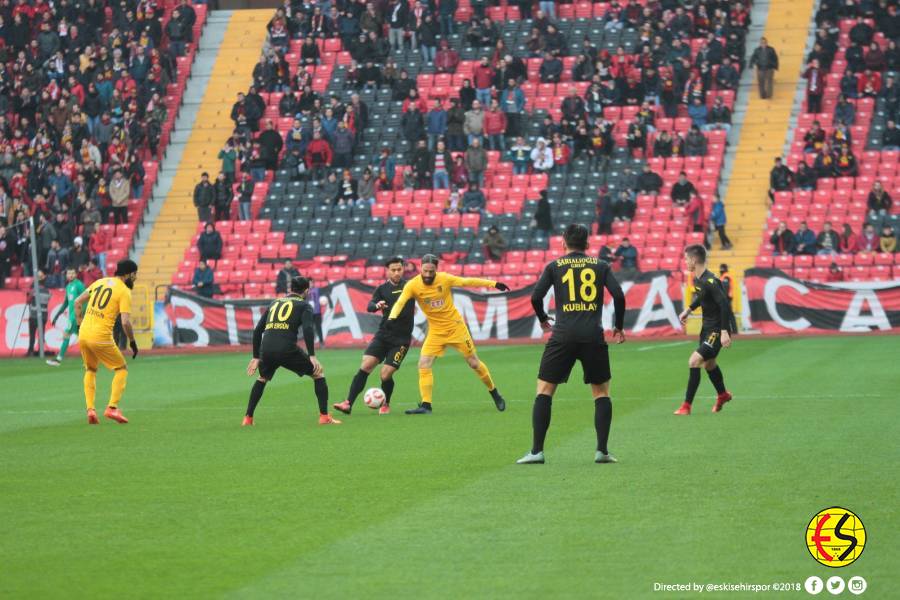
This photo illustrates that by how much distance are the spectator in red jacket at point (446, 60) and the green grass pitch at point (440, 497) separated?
26051mm

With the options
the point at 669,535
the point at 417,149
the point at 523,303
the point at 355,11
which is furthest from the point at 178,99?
the point at 669,535

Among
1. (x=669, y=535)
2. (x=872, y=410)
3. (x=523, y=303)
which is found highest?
(x=669, y=535)

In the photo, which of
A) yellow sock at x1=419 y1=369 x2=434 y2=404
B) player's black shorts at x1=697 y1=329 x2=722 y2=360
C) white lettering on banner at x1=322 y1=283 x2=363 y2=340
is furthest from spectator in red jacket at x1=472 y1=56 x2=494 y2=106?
player's black shorts at x1=697 y1=329 x2=722 y2=360

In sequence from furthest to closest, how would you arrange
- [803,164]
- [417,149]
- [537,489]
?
[417,149] → [803,164] → [537,489]

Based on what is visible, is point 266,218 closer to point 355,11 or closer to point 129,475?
point 355,11

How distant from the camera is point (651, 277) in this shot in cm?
3472

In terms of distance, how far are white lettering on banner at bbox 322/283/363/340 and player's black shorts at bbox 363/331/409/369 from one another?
16.8 m

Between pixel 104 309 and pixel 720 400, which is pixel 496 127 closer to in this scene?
pixel 104 309

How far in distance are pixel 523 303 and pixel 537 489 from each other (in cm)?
2411

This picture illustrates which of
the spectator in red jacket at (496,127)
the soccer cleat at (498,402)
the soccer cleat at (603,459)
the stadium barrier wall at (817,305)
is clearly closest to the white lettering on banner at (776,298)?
the stadium barrier wall at (817,305)

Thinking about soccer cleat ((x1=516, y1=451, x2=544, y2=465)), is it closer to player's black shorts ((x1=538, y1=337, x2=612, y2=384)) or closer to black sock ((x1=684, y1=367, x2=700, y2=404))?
player's black shorts ((x1=538, y1=337, x2=612, y2=384))

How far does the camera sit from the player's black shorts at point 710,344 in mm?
16688

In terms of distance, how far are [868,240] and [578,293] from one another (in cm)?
2529

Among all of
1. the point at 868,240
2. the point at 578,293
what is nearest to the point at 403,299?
the point at 578,293
